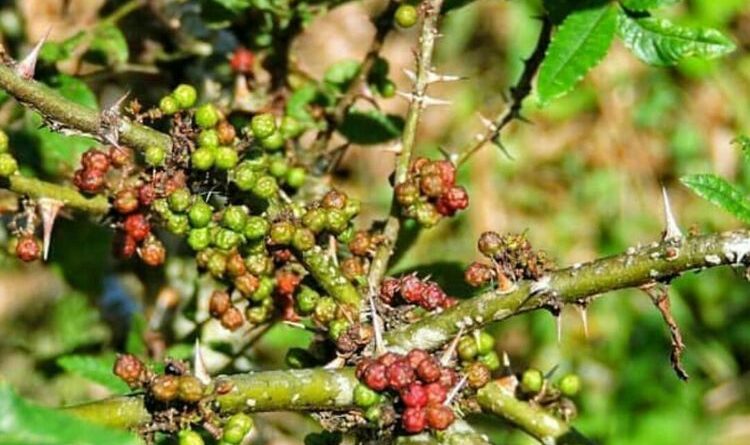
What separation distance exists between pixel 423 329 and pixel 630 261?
0.40 metres

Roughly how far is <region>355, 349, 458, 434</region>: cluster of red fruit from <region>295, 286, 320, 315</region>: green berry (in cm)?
32

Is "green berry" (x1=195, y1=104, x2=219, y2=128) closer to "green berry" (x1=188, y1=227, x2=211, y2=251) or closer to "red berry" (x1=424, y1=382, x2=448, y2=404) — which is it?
"green berry" (x1=188, y1=227, x2=211, y2=251)

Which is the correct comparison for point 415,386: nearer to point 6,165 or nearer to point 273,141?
point 273,141

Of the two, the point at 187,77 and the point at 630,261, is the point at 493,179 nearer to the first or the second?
the point at 187,77

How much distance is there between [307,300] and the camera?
7.98ft

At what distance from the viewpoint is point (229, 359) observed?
325cm

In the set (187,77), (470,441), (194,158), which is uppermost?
(187,77)

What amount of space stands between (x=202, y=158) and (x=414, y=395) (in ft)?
1.90

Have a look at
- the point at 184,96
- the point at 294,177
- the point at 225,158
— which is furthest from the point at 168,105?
the point at 294,177

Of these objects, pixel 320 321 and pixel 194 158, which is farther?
pixel 320 321

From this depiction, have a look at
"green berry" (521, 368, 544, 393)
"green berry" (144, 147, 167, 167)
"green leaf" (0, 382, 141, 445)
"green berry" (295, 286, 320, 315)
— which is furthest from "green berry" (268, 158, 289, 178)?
"green leaf" (0, 382, 141, 445)

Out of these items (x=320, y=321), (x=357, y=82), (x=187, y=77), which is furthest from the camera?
(x=187, y=77)

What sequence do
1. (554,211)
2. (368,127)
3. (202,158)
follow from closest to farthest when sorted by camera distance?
(202,158)
(368,127)
(554,211)

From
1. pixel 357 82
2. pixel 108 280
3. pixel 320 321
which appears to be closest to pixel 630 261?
pixel 320 321
